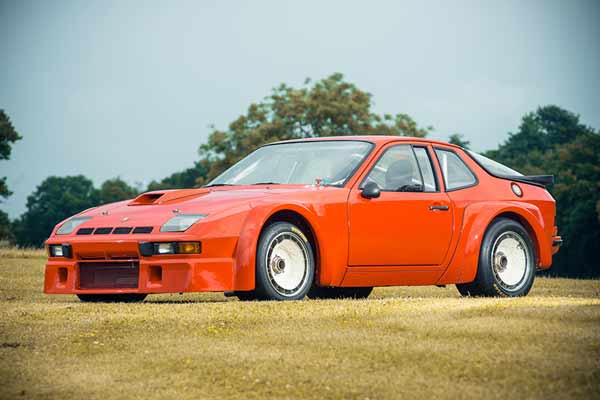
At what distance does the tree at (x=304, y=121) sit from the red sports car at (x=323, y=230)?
160 ft

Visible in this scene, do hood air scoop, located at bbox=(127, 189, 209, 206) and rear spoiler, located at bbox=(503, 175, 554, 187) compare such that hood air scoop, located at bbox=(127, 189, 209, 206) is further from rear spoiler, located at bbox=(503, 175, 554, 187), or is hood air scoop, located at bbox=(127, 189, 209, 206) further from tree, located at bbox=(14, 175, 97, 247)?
tree, located at bbox=(14, 175, 97, 247)

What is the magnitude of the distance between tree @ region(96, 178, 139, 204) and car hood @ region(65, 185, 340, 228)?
10332cm

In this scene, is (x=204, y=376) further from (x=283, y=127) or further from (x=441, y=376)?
(x=283, y=127)

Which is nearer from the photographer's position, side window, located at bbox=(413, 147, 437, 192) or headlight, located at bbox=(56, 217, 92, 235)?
headlight, located at bbox=(56, 217, 92, 235)

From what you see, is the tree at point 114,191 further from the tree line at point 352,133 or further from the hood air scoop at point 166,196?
the hood air scoop at point 166,196

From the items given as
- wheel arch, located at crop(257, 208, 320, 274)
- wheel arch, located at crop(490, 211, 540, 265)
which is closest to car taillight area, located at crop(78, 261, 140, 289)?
wheel arch, located at crop(257, 208, 320, 274)

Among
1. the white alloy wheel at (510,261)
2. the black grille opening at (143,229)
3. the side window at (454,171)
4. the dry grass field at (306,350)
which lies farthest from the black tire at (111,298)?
the white alloy wheel at (510,261)

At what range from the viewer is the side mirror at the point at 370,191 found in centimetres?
1127

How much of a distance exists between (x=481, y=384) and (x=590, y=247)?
218 feet

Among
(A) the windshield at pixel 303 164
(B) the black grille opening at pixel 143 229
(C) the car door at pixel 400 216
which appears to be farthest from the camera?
(A) the windshield at pixel 303 164

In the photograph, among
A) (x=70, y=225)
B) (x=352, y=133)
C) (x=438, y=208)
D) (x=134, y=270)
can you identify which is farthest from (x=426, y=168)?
(x=352, y=133)

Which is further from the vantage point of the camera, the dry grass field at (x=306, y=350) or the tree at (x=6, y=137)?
the tree at (x=6, y=137)

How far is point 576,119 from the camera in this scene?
9781 centimetres

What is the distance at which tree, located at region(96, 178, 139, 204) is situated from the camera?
381 feet
